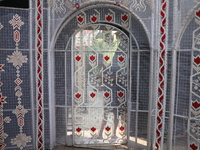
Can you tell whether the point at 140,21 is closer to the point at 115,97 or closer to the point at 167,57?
the point at 167,57

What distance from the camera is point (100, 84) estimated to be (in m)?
3.36

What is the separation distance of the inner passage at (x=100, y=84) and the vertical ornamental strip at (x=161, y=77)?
0.55 m

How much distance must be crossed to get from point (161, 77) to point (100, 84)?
0.95 metres

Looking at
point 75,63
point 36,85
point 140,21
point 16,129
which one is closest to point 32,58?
point 36,85

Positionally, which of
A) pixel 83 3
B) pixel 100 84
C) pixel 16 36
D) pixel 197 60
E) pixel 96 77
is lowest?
pixel 100 84

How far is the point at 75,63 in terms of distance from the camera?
3.35 m

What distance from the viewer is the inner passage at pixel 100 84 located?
329 cm

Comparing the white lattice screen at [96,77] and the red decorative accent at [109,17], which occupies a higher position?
the red decorative accent at [109,17]

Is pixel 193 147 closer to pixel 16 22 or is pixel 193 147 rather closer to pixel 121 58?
pixel 121 58

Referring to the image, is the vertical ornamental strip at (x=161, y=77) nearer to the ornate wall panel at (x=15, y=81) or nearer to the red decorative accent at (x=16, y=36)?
the ornate wall panel at (x=15, y=81)

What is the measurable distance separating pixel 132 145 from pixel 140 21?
1894mm

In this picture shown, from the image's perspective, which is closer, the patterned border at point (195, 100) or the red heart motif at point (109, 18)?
the patterned border at point (195, 100)

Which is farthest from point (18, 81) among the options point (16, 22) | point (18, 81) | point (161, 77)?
point (161, 77)

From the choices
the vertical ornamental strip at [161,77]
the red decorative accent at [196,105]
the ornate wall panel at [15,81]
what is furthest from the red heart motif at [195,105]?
the ornate wall panel at [15,81]
